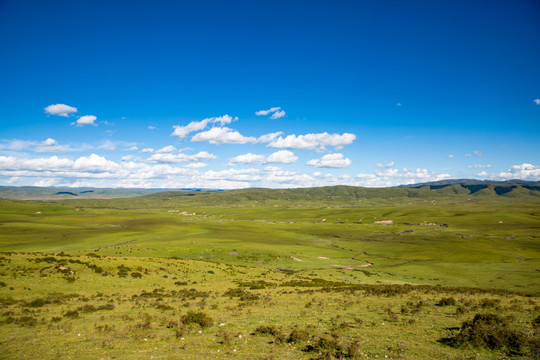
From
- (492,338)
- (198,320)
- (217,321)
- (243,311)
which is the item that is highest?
(492,338)

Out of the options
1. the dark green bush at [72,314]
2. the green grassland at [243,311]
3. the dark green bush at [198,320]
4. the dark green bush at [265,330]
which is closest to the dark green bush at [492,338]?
the green grassland at [243,311]

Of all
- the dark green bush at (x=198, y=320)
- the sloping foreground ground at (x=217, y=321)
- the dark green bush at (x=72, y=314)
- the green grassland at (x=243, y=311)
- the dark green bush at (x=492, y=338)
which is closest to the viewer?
the dark green bush at (x=492, y=338)

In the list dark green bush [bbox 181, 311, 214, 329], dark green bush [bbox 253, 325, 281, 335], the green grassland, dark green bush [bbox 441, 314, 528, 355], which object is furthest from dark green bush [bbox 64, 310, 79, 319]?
dark green bush [bbox 441, 314, 528, 355]

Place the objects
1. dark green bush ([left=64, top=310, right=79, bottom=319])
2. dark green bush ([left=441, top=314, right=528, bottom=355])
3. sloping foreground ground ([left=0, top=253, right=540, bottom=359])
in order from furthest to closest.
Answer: dark green bush ([left=64, top=310, right=79, bottom=319]) < sloping foreground ground ([left=0, top=253, right=540, bottom=359]) < dark green bush ([left=441, top=314, right=528, bottom=355])

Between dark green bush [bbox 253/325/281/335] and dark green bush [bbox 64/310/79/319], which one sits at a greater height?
dark green bush [bbox 253/325/281/335]

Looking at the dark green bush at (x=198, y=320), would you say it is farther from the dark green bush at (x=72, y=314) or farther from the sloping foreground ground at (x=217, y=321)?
the dark green bush at (x=72, y=314)

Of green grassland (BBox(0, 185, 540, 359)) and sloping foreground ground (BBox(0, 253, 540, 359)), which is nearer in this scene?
sloping foreground ground (BBox(0, 253, 540, 359))

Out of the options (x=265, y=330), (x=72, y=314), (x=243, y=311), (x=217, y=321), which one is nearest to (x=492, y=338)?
(x=265, y=330)

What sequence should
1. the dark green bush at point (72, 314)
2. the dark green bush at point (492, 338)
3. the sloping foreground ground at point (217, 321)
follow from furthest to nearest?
1. the dark green bush at point (72, 314)
2. the sloping foreground ground at point (217, 321)
3. the dark green bush at point (492, 338)

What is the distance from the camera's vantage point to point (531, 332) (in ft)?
51.1

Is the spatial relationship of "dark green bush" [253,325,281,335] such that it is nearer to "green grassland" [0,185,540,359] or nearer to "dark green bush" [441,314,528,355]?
"green grassland" [0,185,540,359]

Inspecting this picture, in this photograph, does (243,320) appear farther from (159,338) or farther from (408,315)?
(408,315)

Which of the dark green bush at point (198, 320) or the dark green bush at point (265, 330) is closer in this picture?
the dark green bush at point (265, 330)

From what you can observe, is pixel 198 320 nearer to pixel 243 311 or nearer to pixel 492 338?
pixel 243 311
